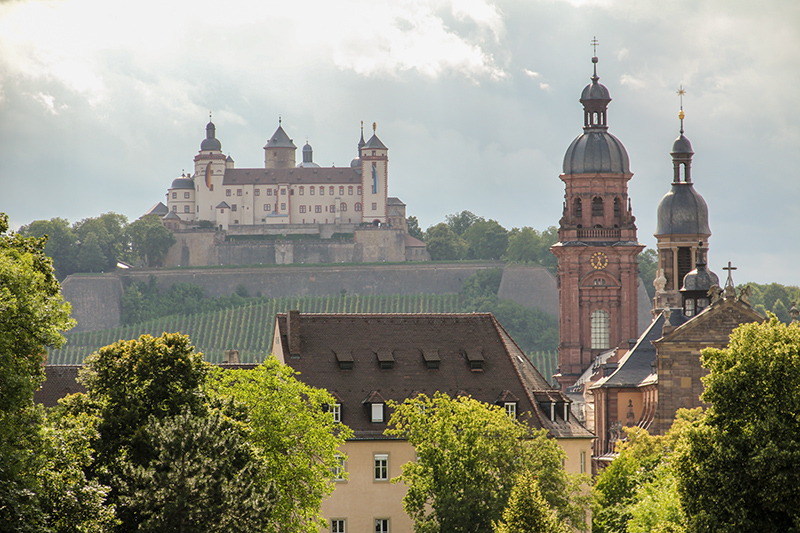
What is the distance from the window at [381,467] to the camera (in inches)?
1905

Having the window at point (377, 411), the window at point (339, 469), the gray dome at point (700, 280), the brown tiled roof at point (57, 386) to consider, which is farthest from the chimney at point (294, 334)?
the gray dome at point (700, 280)

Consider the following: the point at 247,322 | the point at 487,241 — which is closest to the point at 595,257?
the point at 247,322

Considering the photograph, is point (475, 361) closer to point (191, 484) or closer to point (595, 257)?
point (191, 484)

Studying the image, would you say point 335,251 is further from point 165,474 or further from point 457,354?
point 165,474

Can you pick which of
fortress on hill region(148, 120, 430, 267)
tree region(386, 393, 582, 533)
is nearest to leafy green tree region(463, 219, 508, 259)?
fortress on hill region(148, 120, 430, 267)

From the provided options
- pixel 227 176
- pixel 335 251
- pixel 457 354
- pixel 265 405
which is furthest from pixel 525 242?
pixel 265 405

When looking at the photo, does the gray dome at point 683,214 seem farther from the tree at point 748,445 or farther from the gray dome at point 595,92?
the tree at point 748,445

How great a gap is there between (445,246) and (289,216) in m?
17.9

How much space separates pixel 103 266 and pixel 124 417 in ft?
496

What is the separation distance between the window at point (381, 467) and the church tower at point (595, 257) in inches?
1833

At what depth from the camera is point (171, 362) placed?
114 ft

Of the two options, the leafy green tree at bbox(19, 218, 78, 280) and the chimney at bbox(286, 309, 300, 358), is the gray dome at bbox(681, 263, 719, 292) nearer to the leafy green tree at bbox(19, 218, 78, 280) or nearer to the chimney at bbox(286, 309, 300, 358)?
the chimney at bbox(286, 309, 300, 358)

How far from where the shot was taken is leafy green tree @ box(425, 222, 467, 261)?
190 metres

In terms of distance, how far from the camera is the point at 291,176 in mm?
191625
